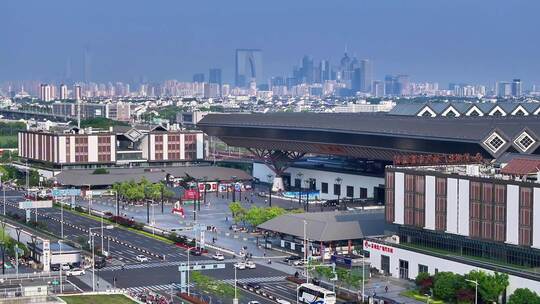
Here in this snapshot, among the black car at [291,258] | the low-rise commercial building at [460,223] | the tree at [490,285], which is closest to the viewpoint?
the tree at [490,285]

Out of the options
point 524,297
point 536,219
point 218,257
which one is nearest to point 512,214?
point 536,219

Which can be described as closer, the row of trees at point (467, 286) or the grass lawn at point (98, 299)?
Result: the grass lawn at point (98, 299)

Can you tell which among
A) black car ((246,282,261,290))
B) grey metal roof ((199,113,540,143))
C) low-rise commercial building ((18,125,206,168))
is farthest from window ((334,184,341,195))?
black car ((246,282,261,290))

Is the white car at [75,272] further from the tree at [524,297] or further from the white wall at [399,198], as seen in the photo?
the tree at [524,297]

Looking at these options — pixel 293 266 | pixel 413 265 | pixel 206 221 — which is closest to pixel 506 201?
pixel 413 265

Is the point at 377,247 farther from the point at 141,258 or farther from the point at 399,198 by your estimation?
the point at 141,258

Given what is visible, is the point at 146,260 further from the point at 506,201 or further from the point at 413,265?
the point at 506,201

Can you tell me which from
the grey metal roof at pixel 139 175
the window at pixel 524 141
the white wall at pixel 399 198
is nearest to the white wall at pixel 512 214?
the white wall at pixel 399 198
